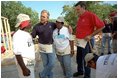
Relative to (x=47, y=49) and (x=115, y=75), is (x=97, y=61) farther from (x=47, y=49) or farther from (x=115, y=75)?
(x=47, y=49)

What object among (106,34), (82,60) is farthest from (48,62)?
(106,34)

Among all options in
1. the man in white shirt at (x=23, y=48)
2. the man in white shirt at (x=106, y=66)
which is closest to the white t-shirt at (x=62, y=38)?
the man in white shirt at (x=23, y=48)

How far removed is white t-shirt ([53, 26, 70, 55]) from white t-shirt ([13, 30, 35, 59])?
1080mm

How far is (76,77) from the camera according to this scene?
5.06m

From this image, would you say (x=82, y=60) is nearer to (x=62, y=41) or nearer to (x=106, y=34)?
(x=62, y=41)

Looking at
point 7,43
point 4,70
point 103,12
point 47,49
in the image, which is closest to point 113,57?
point 47,49

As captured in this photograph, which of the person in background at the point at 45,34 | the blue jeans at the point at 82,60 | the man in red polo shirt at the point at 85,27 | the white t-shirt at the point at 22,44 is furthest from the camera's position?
the blue jeans at the point at 82,60

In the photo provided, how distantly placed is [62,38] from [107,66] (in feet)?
6.85

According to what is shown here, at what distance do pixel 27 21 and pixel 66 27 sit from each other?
1.20m

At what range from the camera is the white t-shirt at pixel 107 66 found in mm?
2557

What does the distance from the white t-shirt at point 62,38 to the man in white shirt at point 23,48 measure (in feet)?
3.46

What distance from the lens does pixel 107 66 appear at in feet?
8.36

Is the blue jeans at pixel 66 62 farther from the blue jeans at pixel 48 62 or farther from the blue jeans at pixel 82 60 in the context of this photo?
the blue jeans at pixel 82 60

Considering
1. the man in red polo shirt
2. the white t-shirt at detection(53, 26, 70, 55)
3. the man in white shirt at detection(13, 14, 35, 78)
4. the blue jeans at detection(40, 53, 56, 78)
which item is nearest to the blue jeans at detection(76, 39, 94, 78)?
the man in red polo shirt
